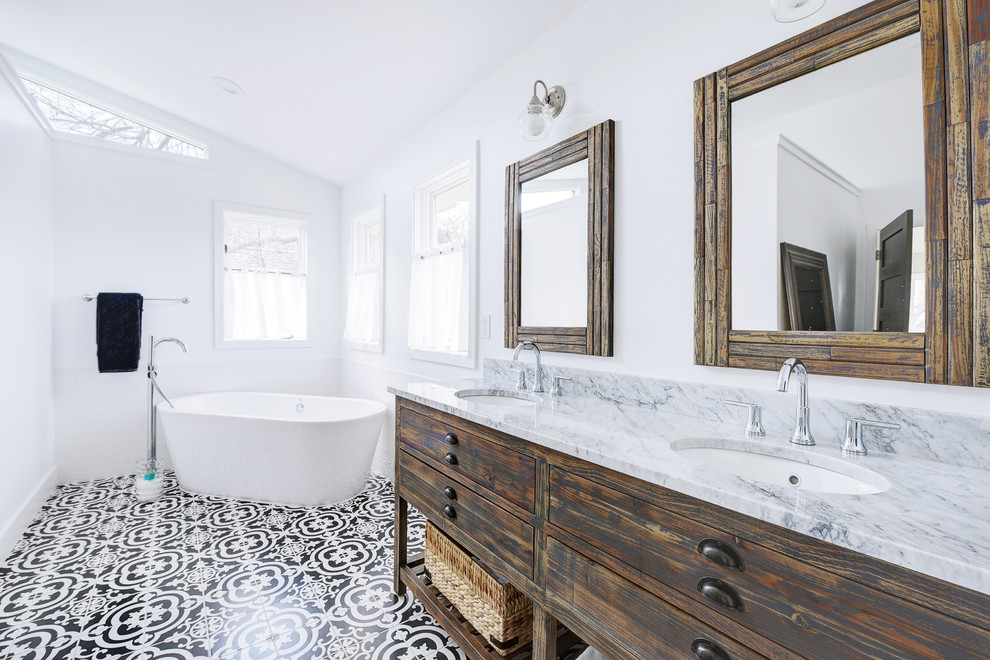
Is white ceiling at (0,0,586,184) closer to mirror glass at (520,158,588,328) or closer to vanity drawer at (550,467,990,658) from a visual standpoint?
mirror glass at (520,158,588,328)

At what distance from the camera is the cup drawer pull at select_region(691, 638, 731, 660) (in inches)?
33.6

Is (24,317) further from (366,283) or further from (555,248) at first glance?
(555,248)

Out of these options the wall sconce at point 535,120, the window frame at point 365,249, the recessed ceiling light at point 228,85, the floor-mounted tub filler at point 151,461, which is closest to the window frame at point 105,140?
the recessed ceiling light at point 228,85

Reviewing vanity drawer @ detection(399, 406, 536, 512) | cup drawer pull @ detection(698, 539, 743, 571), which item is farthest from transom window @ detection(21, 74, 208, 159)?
cup drawer pull @ detection(698, 539, 743, 571)

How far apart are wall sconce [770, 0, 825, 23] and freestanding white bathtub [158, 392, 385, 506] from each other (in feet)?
8.87

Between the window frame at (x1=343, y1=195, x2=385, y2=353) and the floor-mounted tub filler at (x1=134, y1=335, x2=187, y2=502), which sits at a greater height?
the window frame at (x1=343, y1=195, x2=385, y2=353)

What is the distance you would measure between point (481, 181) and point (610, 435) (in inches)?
67.6

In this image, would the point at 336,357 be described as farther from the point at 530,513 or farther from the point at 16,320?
the point at 530,513

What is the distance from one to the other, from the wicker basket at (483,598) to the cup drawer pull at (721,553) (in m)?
0.87

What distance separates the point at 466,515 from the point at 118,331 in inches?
127

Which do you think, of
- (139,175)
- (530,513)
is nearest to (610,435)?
(530,513)

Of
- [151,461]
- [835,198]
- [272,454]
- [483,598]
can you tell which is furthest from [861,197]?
[151,461]

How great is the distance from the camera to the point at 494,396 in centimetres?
206

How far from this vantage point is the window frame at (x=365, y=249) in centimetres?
354
